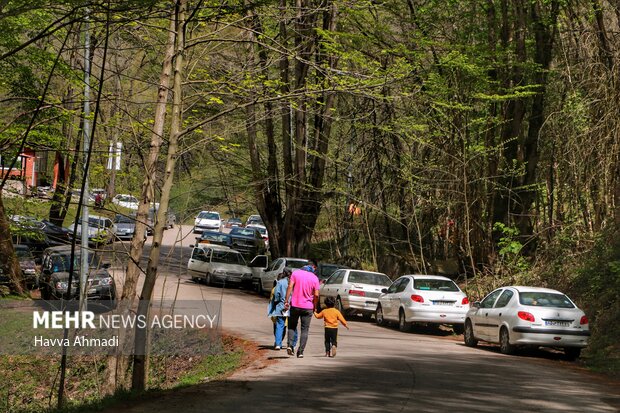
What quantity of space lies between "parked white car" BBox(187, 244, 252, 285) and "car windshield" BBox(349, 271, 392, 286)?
984 centimetres

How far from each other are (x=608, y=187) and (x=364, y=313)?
28.4 ft

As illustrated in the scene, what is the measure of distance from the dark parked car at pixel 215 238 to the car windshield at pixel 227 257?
7022mm

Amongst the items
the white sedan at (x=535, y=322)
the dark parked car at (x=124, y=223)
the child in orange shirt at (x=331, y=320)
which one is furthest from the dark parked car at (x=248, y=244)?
the child in orange shirt at (x=331, y=320)

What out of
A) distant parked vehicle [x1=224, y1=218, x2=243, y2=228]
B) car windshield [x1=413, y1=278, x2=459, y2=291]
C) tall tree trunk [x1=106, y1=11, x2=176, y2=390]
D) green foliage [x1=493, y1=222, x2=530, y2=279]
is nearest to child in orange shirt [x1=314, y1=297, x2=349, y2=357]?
tall tree trunk [x1=106, y1=11, x2=176, y2=390]

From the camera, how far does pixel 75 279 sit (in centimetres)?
3219

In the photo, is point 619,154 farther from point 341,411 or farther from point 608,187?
point 341,411

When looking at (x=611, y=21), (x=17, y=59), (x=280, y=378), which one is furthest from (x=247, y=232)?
(x=280, y=378)

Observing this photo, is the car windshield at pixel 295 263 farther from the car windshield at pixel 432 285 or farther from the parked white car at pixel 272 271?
the car windshield at pixel 432 285

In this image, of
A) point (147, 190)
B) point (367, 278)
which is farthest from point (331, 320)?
point (367, 278)

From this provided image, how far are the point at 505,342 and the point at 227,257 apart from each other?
865 inches

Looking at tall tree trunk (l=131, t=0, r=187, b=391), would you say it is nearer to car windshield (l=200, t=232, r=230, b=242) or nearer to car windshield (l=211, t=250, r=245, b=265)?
car windshield (l=211, t=250, r=245, b=265)

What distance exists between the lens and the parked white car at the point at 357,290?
2956 centimetres

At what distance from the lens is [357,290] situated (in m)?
29.6

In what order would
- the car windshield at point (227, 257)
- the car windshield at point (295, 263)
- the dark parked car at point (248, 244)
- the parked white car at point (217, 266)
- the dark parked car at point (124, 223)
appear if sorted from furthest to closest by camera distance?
the dark parked car at point (248, 244) < the car windshield at point (227, 257) < the parked white car at point (217, 266) < the car windshield at point (295, 263) < the dark parked car at point (124, 223)
